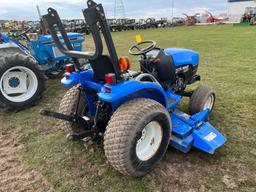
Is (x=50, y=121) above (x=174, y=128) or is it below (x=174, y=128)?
below

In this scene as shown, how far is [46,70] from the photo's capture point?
595cm

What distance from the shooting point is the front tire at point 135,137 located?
7.20 feet

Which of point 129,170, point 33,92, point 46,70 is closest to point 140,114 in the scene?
point 129,170

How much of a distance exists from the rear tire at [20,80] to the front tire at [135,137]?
8.81 feet

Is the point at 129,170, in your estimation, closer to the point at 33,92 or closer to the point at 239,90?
the point at 33,92

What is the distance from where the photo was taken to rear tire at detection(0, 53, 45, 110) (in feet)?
13.7

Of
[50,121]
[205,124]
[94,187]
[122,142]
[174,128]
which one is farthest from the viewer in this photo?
[50,121]

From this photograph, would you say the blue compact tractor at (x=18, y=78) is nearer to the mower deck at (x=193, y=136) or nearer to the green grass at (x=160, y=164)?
the green grass at (x=160, y=164)

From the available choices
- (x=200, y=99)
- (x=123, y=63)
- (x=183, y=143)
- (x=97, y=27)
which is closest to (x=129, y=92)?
(x=123, y=63)

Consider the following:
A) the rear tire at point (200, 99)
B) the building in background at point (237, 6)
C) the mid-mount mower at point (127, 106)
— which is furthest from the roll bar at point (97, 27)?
the building in background at point (237, 6)

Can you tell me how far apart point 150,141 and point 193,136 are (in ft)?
1.76

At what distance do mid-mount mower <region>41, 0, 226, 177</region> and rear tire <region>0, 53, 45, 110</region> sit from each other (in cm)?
178

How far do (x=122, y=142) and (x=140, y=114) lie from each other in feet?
0.99

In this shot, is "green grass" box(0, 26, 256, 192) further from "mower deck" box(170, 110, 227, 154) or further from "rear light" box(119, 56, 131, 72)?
"rear light" box(119, 56, 131, 72)
